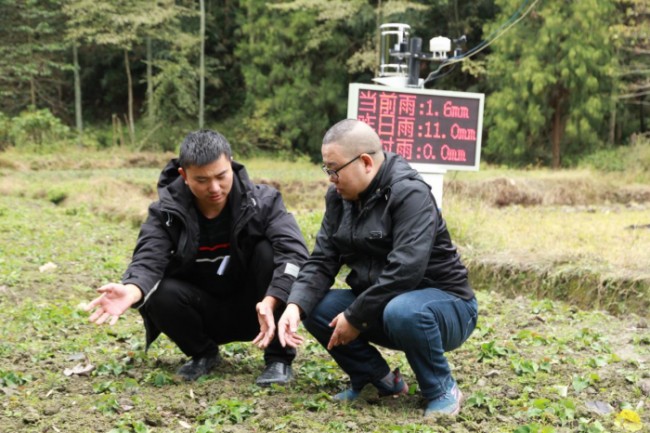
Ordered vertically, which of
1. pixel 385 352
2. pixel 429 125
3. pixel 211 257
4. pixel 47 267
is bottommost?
pixel 47 267

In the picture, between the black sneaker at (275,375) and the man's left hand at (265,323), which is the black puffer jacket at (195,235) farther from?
the black sneaker at (275,375)

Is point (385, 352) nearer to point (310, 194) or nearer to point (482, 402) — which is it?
point (482, 402)

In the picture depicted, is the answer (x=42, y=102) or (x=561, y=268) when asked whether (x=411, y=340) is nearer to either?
(x=561, y=268)

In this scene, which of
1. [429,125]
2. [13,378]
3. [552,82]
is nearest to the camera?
[13,378]

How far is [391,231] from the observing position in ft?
11.8

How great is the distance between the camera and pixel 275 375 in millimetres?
4078

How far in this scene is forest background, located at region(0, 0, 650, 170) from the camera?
23391 mm

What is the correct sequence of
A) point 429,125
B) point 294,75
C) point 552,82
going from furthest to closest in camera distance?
point 294,75, point 552,82, point 429,125

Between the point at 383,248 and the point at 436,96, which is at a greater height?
the point at 436,96

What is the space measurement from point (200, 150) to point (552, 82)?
20.7m

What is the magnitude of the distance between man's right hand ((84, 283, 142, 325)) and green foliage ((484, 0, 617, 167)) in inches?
816

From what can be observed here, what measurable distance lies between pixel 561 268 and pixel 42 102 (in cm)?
2553

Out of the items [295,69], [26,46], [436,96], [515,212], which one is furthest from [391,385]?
[26,46]

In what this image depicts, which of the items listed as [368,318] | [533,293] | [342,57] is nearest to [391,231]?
[368,318]
